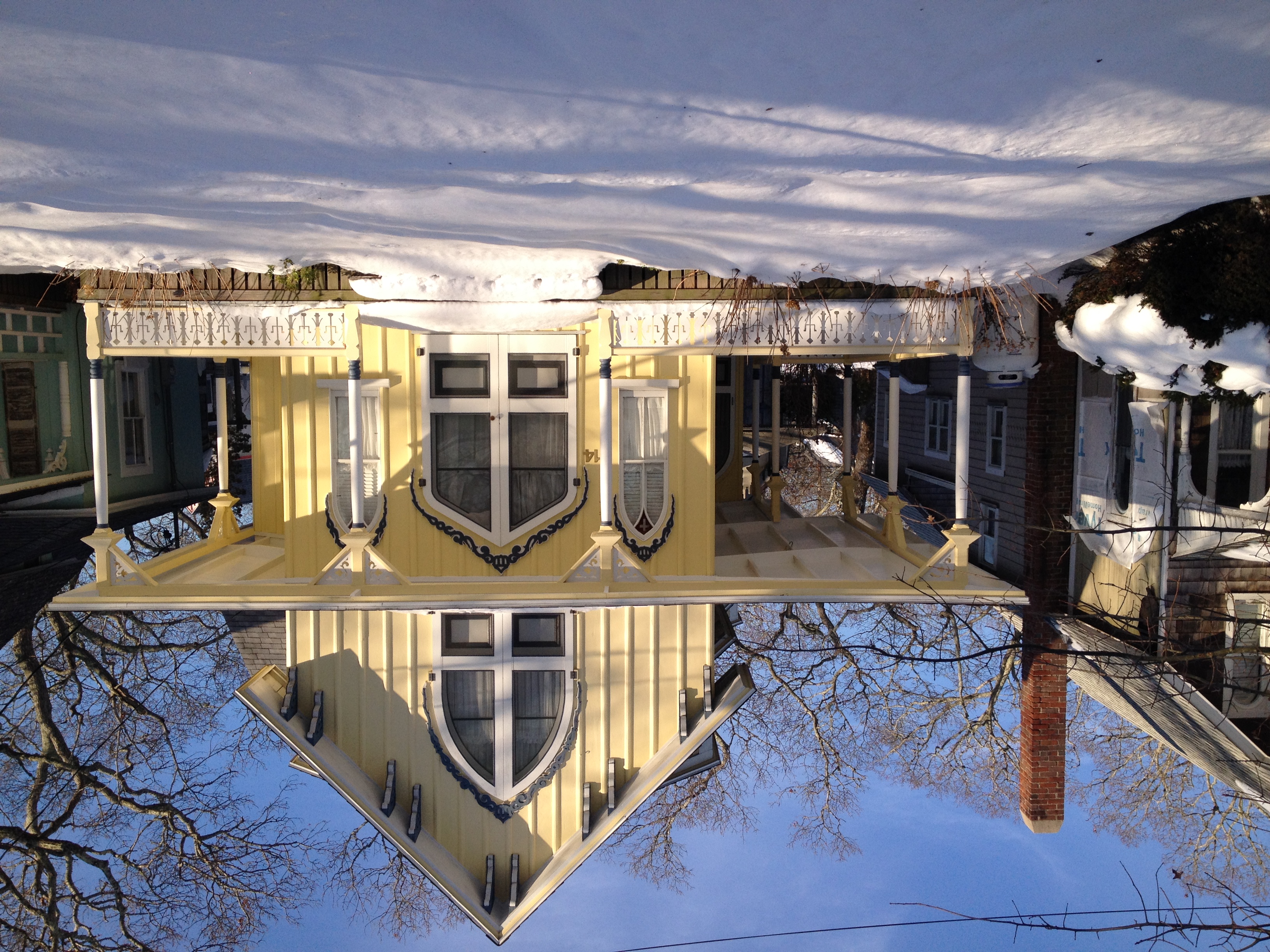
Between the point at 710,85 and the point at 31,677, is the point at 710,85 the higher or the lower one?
the higher one

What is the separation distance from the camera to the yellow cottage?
7.46 metres

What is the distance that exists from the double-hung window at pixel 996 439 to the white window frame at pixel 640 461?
5898 mm

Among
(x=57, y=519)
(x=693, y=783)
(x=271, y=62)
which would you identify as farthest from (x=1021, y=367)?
(x=693, y=783)

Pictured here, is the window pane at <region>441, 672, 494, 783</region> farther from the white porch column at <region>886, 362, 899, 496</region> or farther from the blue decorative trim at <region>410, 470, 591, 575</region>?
the white porch column at <region>886, 362, 899, 496</region>

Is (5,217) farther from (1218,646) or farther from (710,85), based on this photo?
(1218,646)

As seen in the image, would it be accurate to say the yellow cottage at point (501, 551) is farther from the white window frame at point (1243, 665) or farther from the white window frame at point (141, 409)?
the white window frame at point (141, 409)

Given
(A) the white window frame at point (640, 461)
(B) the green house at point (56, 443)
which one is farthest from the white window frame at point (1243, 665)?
(B) the green house at point (56, 443)

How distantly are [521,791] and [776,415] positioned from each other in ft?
22.6

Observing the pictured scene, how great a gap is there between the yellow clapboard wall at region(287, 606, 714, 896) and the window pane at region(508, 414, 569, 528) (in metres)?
1.57

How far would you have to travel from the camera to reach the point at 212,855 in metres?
16.9

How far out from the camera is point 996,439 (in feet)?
38.7

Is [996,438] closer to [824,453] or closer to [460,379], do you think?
[460,379]

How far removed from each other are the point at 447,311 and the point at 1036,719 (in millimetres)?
9259

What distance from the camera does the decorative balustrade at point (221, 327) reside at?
7.44 metres
